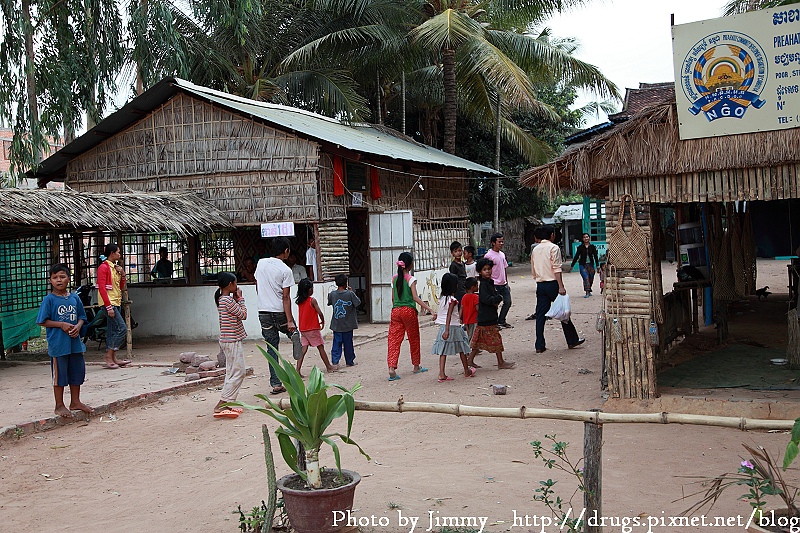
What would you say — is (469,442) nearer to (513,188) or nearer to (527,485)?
(527,485)

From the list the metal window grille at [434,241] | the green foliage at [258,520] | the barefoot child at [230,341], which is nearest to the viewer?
the green foliage at [258,520]

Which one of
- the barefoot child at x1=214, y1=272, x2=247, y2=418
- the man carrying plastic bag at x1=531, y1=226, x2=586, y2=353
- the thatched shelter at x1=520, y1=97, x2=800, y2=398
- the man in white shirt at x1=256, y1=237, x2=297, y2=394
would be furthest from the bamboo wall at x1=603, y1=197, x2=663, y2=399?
the barefoot child at x1=214, y1=272, x2=247, y2=418

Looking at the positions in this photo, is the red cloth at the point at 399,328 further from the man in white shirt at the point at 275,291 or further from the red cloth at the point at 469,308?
the man in white shirt at the point at 275,291

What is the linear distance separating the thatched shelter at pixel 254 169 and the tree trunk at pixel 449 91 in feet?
18.5

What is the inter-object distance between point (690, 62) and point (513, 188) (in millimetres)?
22544

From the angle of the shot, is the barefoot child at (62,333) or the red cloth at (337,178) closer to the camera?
the barefoot child at (62,333)

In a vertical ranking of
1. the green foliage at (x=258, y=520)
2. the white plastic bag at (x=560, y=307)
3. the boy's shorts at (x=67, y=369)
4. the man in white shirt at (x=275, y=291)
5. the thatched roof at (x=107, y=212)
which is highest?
the thatched roof at (x=107, y=212)

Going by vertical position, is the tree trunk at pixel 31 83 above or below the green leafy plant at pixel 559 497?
above

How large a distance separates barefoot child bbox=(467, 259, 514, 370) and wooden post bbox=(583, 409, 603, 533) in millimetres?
5255

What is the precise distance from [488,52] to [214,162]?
795 cm

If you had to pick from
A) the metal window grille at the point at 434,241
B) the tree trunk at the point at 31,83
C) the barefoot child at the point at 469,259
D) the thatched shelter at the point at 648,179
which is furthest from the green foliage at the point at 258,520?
the tree trunk at the point at 31,83

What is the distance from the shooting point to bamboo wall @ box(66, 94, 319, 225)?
14281 millimetres

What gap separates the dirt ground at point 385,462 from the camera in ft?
16.9

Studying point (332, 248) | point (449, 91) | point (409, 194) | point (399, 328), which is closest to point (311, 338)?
point (399, 328)
